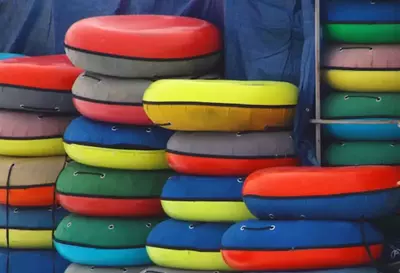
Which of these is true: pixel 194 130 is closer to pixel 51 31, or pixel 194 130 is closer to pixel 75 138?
pixel 75 138

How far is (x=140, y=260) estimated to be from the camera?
3.24 metres

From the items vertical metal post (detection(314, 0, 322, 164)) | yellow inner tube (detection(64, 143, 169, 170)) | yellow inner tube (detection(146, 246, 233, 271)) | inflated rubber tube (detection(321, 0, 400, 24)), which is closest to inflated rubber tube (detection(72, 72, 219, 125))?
yellow inner tube (detection(64, 143, 169, 170))

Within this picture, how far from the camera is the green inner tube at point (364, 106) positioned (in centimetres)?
293

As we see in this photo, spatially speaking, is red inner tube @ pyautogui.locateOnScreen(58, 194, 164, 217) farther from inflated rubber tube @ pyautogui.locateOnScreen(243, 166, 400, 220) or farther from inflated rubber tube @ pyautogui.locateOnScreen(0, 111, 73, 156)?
inflated rubber tube @ pyautogui.locateOnScreen(243, 166, 400, 220)

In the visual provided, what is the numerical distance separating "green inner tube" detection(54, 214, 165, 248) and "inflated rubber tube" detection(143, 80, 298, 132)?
16.8 inches

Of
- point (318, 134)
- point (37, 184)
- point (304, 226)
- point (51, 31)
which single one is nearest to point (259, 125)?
point (318, 134)

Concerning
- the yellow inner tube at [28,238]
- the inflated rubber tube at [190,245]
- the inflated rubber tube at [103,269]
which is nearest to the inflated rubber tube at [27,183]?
the yellow inner tube at [28,238]

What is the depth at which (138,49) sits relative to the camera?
3.13 m

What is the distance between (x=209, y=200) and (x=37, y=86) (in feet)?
2.80

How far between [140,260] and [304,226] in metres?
0.74

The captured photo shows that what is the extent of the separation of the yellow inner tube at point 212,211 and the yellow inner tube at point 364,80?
491mm

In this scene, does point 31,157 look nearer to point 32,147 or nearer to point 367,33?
point 32,147

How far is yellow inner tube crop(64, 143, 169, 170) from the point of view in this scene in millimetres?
3189

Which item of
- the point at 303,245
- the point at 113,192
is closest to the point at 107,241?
the point at 113,192
